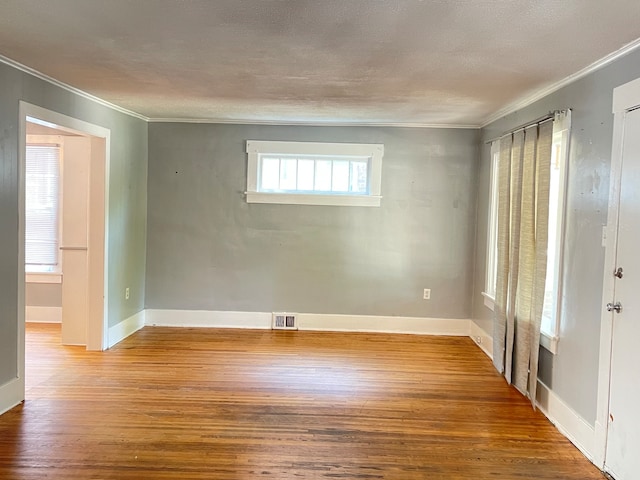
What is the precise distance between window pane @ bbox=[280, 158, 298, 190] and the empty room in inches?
0.9

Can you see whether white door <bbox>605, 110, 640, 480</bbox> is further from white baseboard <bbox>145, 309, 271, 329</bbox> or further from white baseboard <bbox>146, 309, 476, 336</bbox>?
white baseboard <bbox>145, 309, 271, 329</bbox>

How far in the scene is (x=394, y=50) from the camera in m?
2.49

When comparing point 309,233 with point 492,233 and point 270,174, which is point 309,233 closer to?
point 270,174

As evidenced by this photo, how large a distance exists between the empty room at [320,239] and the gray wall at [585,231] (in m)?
0.02

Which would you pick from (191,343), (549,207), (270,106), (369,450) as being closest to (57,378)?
(191,343)

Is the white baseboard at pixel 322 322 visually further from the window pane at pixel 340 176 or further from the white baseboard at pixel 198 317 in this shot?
the window pane at pixel 340 176

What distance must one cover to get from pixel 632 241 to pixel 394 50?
5.00 ft

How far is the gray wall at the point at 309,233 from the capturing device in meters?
5.10

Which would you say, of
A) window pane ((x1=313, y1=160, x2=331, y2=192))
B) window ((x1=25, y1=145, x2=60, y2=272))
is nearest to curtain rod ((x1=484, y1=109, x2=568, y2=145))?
window pane ((x1=313, y1=160, x2=331, y2=192))

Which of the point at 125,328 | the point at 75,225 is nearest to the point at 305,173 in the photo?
the point at 75,225

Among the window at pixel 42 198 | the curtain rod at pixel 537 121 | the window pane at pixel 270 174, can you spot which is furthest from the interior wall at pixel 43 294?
the curtain rod at pixel 537 121

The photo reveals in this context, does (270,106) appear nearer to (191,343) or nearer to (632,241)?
(191,343)

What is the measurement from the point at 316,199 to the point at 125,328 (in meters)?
2.36

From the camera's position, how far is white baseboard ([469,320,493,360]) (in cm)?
448
